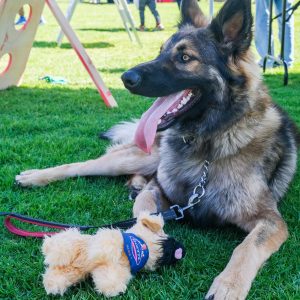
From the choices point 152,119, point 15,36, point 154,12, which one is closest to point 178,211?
point 152,119

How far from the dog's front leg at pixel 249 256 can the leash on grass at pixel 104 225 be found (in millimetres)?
355

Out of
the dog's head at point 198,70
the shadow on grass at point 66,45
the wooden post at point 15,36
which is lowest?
the shadow on grass at point 66,45

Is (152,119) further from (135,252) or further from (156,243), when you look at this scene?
(135,252)

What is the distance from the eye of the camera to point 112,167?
3.60 m

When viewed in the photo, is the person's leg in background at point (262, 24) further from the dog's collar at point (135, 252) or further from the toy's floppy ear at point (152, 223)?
the dog's collar at point (135, 252)

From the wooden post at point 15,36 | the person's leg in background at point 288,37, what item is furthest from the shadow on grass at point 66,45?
the wooden post at point 15,36

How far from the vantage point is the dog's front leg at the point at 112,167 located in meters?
3.52

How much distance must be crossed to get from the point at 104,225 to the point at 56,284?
611 mm

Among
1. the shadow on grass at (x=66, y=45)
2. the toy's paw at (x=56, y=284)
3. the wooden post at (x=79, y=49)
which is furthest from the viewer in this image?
the shadow on grass at (x=66, y=45)

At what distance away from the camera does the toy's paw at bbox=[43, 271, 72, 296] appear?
79.1 inches

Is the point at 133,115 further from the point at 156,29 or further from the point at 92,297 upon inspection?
the point at 156,29

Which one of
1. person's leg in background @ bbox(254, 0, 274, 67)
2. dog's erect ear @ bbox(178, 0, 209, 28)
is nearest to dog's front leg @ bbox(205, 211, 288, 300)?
dog's erect ear @ bbox(178, 0, 209, 28)

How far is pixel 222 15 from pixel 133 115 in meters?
2.84

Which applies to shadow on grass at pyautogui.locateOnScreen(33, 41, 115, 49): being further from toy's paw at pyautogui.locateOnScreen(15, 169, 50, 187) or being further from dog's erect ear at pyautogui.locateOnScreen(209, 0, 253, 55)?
dog's erect ear at pyautogui.locateOnScreen(209, 0, 253, 55)
